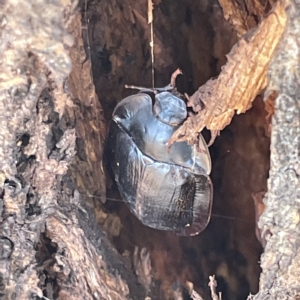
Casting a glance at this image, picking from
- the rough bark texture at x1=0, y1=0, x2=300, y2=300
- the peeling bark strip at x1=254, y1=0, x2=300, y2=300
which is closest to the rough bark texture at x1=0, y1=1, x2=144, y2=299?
the rough bark texture at x1=0, y1=0, x2=300, y2=300

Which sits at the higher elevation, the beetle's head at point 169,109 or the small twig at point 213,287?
the beetle's head at point 169,109

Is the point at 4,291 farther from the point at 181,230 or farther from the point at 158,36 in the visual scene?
the point at 158,36

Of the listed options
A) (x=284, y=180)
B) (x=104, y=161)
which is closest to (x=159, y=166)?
(x=104, y=161)

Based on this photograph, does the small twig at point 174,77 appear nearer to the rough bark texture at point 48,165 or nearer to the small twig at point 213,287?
the rough bark texture at point 48,165

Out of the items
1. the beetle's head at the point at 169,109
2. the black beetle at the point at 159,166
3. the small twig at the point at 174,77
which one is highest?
the small twig at the point at 174,77

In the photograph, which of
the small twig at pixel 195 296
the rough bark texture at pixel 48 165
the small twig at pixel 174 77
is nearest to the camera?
the rough bark texture at pixel 48 165

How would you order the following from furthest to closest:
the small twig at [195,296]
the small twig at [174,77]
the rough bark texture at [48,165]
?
the small twig at [195,296], the small twig at [174,77], the rough bark texture at [48,165]

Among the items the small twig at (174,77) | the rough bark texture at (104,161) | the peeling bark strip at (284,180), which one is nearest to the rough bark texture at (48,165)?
the rough bark texture at (104,161)
